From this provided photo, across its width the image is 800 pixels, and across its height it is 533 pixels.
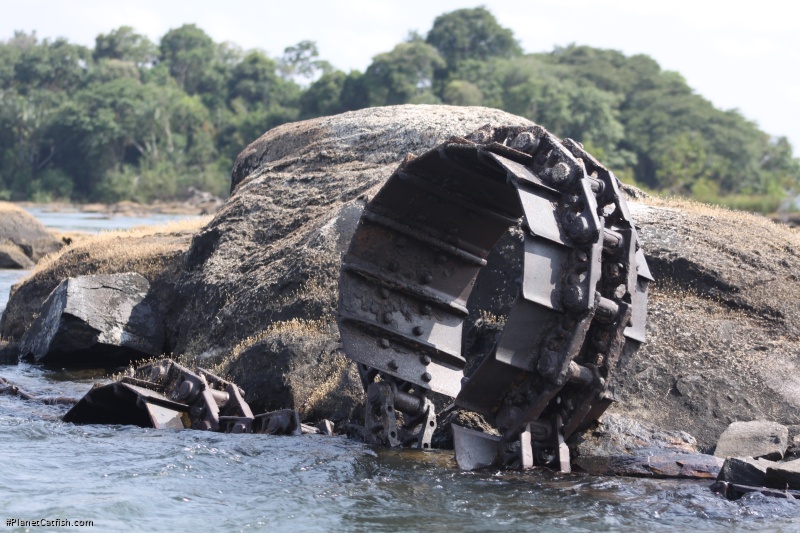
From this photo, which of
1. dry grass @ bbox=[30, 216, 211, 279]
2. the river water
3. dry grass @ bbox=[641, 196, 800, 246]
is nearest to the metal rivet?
the river water

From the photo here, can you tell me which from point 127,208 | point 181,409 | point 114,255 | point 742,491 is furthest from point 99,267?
point 127,208

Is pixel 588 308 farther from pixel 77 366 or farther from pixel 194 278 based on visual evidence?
pixel 77 366

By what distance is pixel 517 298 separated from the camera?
7.78 meters

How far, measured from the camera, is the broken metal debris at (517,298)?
7867 millimetres

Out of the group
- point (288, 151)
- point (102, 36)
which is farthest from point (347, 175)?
point (102, 36)

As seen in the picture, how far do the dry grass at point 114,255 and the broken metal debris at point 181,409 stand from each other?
5742mm

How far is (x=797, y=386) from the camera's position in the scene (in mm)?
10188

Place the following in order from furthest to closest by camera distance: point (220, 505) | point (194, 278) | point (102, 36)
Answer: point (102, 36) < point (194, 278) < point (220, 505)

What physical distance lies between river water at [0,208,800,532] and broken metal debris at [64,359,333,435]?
359mm

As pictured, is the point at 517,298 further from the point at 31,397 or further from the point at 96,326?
the point at 96,326

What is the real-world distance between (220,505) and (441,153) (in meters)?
3.68

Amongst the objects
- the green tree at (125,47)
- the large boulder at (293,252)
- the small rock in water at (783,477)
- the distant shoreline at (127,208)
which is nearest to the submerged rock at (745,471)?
the small rock in water at (783,477)

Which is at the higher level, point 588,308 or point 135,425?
point 588,308

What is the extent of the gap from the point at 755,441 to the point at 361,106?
7253cm
